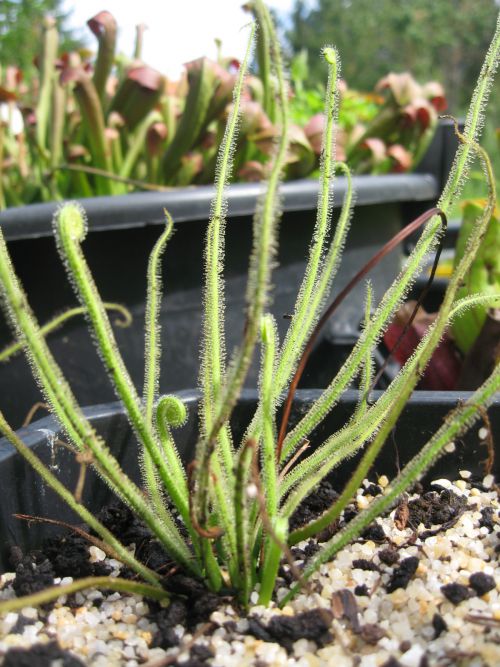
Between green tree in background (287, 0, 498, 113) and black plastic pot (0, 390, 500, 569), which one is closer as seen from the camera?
black plastic pot (0, 390, 500, 569)

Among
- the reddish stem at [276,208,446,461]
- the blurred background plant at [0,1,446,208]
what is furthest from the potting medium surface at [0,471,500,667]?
the blurred background plant at [0,1,446,208]

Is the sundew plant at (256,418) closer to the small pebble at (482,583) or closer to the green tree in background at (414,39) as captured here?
the small pebble at (482,583)

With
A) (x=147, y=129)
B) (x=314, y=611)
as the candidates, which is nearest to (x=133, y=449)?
(x=314, y=611)

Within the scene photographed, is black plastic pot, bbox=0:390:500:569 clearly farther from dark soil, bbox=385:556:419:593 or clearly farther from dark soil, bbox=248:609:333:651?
dark soil, bbox=248:609:333:651

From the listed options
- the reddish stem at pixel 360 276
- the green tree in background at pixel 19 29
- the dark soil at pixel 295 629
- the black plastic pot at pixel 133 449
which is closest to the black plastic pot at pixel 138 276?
the black plastic pot at pixel 133 449

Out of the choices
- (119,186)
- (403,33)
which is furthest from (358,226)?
(403,33)

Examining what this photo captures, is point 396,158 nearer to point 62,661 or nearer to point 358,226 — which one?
point 358,226

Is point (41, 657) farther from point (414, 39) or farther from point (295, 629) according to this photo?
point (414, 39)
